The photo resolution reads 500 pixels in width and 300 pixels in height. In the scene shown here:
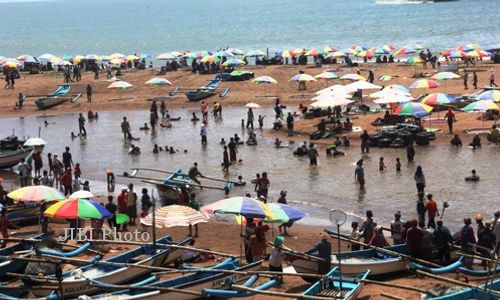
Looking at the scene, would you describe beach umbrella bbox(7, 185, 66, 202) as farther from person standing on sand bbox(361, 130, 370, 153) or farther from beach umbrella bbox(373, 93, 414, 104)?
beach umbrella bbox(373, 93, 414, 104)

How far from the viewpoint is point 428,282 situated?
60.9 feet

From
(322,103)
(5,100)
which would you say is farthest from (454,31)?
(322,103)

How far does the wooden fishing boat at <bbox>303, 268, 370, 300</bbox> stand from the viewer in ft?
54.5

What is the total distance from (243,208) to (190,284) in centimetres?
267

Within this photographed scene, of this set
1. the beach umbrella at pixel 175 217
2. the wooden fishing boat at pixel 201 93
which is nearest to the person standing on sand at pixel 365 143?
the beach umbrella at pixel 175 217

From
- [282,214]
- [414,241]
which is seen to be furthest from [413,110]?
[414,241]

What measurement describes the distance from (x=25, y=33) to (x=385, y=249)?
186 meters

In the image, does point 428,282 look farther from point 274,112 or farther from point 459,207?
point 274,112

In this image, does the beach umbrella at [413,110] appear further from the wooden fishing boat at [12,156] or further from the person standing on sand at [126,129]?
the wooden fishing boat at [12,156]

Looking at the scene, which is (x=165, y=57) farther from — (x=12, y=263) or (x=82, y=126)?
(x=12, y=263)

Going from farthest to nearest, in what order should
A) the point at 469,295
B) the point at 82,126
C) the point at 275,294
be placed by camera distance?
the point at 82,126
the point at 469,295
the point at 275,294

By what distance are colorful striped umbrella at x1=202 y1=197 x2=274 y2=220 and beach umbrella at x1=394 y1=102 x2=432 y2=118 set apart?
1719cm

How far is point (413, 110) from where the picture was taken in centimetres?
3609

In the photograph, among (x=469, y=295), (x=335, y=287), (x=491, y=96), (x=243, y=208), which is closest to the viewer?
(x=469, y=295)
